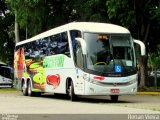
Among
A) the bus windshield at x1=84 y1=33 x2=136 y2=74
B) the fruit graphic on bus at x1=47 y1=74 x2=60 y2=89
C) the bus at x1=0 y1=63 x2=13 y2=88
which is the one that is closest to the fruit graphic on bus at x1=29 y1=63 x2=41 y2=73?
the fruit graphic on bus at x1=47 y1=74 x2=60 y2=89

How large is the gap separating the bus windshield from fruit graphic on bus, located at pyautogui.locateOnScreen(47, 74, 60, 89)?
370 centimetres

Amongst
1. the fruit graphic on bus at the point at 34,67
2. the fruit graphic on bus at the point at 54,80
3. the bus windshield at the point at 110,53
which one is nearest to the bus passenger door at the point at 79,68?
the bus windshield at the point at 110,53

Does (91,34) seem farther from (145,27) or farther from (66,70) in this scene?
(145,27)

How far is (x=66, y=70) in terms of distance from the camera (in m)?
24.6

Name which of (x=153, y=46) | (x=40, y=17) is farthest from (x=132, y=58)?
(x=153, y=46)

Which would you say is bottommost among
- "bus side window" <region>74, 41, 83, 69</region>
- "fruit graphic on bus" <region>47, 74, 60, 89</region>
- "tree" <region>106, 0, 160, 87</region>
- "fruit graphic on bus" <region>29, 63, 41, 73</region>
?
"fruit graphic on bus" <region>47, 74, 60, 89</region>

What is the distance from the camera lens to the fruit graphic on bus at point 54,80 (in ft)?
85.3

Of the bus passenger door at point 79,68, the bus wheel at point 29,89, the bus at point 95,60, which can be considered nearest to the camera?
the bus at point 95,60

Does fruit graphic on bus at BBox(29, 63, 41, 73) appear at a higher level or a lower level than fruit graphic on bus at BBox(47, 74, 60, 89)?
higher

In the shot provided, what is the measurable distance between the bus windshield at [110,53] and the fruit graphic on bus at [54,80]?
146 inches

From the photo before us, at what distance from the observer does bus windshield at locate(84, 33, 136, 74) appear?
22.6 m

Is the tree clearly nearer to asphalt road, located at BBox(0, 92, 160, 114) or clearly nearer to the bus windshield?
the bus windshield

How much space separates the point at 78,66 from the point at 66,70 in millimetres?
1611

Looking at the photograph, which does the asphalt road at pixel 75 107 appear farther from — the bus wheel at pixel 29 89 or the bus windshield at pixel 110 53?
the bus wheel at pixel 29 89
